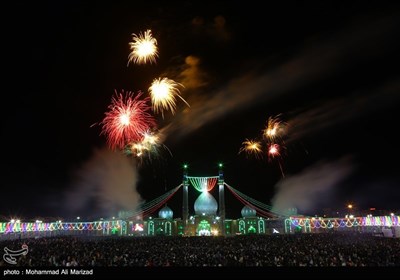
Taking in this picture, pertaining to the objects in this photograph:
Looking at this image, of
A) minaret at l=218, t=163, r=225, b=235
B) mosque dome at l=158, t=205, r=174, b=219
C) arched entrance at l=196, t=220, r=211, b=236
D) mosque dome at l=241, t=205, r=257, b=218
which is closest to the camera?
arched entrance at l=196, t=220, r=211, b=236

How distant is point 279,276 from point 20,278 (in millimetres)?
6472

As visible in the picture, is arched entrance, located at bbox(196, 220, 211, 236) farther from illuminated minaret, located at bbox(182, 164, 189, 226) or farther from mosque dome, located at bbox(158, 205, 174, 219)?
mosque dome, located at bbox(158, 205, 174, 219)

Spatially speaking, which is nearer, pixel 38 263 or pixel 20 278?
pixel 20 278

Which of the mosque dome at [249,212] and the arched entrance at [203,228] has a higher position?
the mosque dome at [249,212]

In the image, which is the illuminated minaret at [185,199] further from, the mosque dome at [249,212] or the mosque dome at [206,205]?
the mosque dome at [249,212]

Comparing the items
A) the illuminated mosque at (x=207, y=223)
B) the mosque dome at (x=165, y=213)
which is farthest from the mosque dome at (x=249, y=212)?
the mosque dome at (x=165, y=213)

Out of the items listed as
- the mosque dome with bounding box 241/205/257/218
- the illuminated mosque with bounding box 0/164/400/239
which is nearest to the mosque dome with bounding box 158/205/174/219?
the illuminated mosque with bounding box 0/164/400/239

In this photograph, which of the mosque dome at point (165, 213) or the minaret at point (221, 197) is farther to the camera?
the mosque dome at point (165, 213)

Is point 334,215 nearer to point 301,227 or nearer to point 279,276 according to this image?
point 301,227

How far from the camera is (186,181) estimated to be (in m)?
89.2

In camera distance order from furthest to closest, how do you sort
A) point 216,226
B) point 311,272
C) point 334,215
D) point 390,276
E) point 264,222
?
point 334,215 → point 264,222 → point 216,226 → point 311,272 → point 390,276

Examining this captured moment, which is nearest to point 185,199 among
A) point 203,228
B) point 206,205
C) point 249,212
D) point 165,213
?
point 206,205

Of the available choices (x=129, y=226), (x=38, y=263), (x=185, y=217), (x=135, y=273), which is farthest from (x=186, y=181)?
(x=135, y=273)

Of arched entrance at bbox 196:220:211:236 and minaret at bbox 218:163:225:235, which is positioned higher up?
minaret at bbox 218:163:225:235
